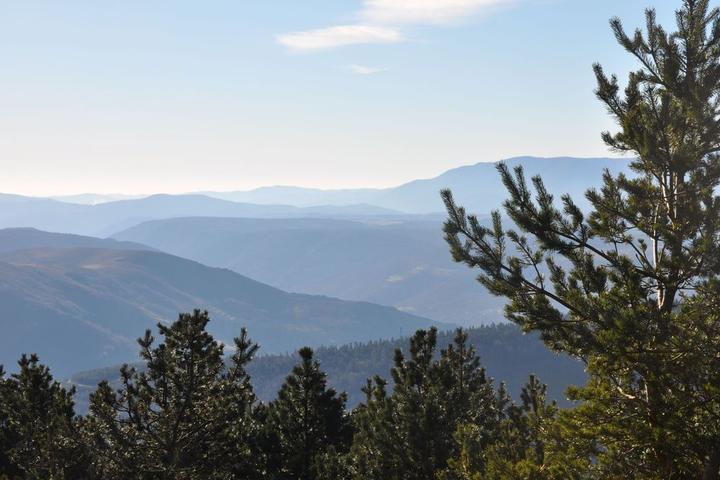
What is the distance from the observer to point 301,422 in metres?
34.6

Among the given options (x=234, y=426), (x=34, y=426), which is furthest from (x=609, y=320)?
(x=34, y=426)

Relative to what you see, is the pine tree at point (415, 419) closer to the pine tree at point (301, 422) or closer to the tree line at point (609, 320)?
the tree line at point (609, 320)

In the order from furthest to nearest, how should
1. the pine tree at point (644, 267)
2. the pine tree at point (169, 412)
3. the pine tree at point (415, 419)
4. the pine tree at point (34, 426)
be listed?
the pine tree at point (34, 426) → the pine tree at point (415, 419) → the pine tree at point (169, 412) → the pine tree at point (644, 267)

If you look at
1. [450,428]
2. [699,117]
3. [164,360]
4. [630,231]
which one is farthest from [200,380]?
[699,117]

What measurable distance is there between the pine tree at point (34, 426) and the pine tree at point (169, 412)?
3.44 meters

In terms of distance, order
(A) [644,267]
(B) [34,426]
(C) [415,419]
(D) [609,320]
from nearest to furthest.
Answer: (D) [609,320] → (A) [644,267] → (C) [415,419] → (B) [34,426]

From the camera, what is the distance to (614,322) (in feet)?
47.9

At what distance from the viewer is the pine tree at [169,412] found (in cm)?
2544

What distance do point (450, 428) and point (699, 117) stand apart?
51.1 feet

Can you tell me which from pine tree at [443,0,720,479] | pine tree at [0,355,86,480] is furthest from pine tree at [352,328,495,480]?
pine tree at [0,355,86,480]

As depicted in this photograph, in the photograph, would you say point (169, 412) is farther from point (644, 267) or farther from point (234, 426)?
point (644, 267)

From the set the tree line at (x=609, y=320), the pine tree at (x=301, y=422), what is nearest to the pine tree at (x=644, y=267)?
the tree line at (x=609, y=320)

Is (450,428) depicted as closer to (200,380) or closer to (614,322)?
(200,380)

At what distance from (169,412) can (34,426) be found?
12559mm
